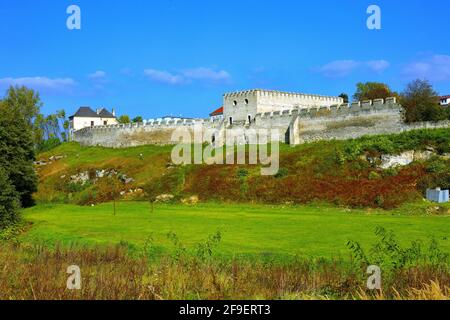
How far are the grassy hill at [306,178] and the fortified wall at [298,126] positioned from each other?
1813mm

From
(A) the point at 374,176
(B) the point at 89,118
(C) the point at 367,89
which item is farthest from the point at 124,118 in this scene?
(A) the point at 374,176

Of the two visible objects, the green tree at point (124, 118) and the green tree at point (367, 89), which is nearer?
the green tree at point (367, 89)

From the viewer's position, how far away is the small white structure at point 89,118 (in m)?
117

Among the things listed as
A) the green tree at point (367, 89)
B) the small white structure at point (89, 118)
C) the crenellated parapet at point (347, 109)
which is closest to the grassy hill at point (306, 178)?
the crenellated parapet at point (347, 109)

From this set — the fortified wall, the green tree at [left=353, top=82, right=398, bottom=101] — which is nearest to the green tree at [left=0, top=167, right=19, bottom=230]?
the fortified wall

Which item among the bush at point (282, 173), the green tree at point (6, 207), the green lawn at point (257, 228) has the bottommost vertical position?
the green lawn at point (257, 228)

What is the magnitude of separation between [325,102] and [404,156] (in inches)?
1339

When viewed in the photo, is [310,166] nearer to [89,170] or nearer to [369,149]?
[369,149]

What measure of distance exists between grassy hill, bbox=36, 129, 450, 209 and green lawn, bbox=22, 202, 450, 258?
3053 millimetres

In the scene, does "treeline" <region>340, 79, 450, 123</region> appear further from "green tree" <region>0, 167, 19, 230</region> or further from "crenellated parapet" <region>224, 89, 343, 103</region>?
"green tree" <region>0, 167, 19, 230</region>

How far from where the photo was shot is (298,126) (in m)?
61.0

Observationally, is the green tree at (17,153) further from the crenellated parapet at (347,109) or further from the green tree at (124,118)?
the green tree at (124,118)

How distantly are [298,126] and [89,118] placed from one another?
6860 centimetres

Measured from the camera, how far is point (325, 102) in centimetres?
7950
